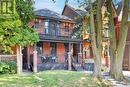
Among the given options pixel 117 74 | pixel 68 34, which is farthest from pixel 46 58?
pixel 117 74

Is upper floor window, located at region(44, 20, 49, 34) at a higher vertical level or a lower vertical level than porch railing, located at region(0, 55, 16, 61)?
higher

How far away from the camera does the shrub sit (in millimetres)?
20884

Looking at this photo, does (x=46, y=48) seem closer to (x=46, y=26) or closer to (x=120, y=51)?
(x=46, y=26)

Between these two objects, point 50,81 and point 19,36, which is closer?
point 50,81

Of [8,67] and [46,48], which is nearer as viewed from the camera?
[8,67]

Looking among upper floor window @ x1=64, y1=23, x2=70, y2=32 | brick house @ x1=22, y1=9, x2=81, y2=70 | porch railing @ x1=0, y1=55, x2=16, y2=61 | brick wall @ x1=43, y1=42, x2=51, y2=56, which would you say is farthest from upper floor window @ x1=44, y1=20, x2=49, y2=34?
porch railing @ x1=0, y1=55, x2=16, y2=61

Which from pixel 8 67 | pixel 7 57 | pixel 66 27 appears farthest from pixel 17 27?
pixel 66 27

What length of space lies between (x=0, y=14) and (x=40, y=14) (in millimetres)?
9910

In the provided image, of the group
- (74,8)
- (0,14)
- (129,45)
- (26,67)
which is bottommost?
(26,67)

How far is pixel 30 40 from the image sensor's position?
23.5 meters

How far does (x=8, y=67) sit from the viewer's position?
69.7 ft

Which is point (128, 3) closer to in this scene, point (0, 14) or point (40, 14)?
point (0, 14)

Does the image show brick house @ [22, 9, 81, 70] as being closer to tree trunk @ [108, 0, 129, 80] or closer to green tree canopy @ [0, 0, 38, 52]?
green tree canopy @ [0, 0, 38, 52]

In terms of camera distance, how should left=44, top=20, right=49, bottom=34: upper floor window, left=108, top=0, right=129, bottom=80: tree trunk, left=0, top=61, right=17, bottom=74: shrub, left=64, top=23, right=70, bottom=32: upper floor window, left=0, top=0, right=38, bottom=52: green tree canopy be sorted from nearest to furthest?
left=108, top=0, right=129, bottom=80: tree trunk
left=0, top=61, right=17, bottom=74: shrub
left=0, top=0, right=38, bottom=52: green tree canopy
left=44, top=20, right=49, bottom=34: upper floor window
left=64, top=23, right=70, bottom=32: upper floor window
